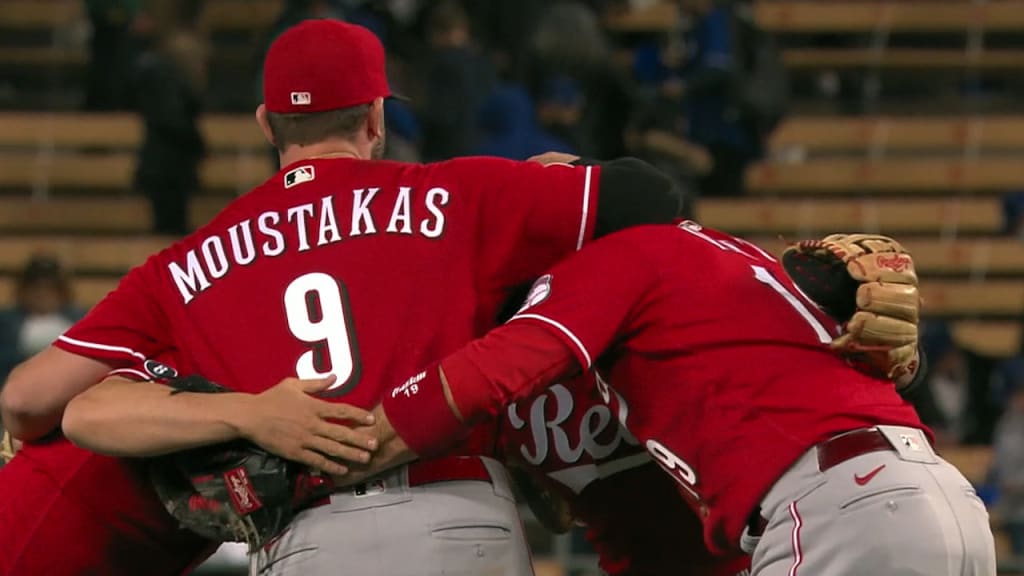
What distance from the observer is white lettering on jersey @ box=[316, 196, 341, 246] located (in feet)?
12.2

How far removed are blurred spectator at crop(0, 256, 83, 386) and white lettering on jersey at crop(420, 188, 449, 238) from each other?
5.03 m

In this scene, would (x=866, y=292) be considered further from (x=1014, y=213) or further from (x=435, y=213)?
(x=1014, y=213)

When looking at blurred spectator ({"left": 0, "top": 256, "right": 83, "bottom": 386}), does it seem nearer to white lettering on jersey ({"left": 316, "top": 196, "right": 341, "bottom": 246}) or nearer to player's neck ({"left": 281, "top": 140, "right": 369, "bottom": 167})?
player's neck ({"left": 281, "top": 140, "right": 369, "bottom": 167})

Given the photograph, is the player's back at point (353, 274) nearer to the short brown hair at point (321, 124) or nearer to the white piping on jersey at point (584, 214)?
the white piping on jersey at point (584, 214)

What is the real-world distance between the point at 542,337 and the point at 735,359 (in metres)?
0.39

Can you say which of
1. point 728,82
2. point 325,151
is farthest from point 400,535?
point 728,82

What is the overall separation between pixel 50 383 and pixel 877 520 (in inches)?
69.0

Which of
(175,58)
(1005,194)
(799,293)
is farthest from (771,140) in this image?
(799,293)

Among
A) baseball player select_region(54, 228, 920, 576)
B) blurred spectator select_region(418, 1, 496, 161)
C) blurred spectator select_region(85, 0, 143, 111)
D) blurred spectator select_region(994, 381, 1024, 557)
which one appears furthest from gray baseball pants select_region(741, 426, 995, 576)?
blurred spectator select_region(85, 0, 143, 111)

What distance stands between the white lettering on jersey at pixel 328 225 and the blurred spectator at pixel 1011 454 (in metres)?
5.01

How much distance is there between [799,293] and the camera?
368 cm

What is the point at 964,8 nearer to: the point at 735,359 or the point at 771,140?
the point at 771,140

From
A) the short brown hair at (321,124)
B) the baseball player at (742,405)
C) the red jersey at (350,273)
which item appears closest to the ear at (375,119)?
the short brown hair at (321,124)

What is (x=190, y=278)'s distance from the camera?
3.78 metres
